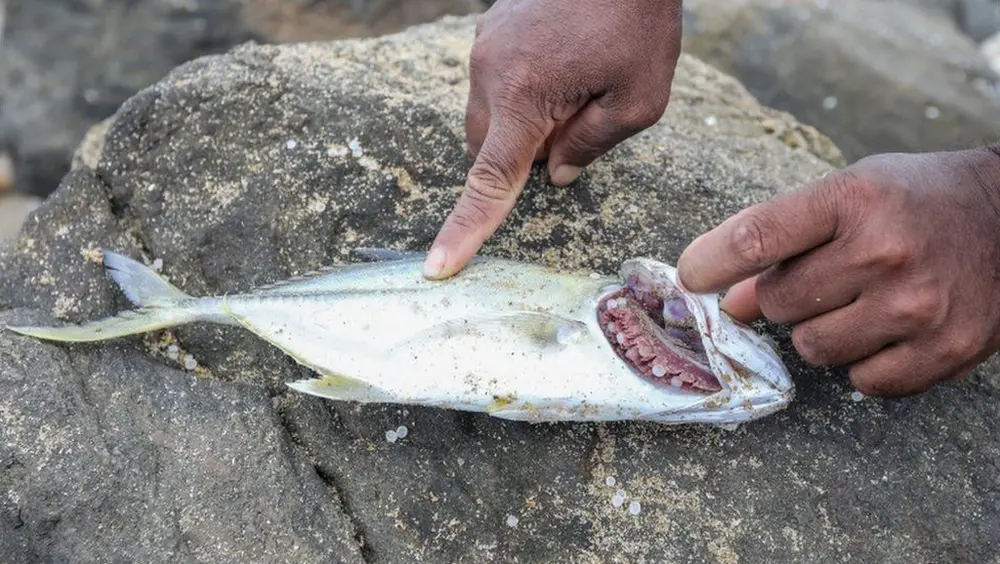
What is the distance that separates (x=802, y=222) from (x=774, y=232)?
90 mm

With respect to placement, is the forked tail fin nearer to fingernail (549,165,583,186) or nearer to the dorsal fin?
the dorsal fin

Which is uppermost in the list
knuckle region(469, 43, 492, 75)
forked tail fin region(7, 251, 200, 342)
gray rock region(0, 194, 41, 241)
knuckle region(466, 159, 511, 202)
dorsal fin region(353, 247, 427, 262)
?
knuckle region(469, 43, 492, 75)

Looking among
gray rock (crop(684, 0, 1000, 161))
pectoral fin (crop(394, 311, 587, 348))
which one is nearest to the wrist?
pectoral fin (crop(394, 311, 587, 348))

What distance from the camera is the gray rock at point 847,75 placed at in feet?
23.4

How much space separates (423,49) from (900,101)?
183 inches

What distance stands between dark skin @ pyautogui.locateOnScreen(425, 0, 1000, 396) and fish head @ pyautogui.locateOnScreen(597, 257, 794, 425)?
11 centimetres

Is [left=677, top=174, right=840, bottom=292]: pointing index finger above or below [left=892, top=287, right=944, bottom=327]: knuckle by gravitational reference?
above

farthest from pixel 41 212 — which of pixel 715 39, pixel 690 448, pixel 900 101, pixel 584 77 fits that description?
pixel 900 101

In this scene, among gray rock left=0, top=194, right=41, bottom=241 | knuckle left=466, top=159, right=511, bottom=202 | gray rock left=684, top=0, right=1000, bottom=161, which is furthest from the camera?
gray rock left=0, top=194, right=41, bottom=241

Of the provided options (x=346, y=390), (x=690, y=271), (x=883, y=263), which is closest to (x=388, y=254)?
(x=346, y=390)

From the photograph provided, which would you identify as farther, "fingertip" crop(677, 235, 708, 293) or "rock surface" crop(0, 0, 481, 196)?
"rock surface" crop(0, 0, 481, 196)

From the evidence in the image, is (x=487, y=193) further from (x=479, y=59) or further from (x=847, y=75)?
(x=847, y=75)

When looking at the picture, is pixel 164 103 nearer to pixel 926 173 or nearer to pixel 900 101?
pixel 926 173

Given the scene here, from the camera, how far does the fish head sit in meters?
2.76
